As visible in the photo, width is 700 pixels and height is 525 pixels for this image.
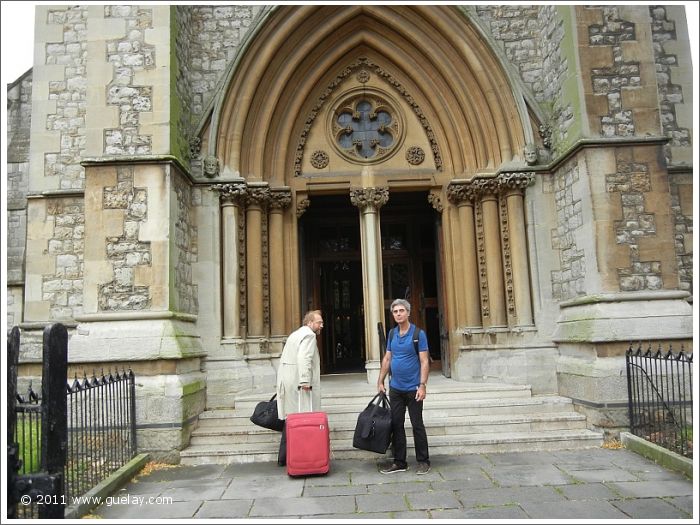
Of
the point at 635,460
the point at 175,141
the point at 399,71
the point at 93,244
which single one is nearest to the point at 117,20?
the point at 175,141

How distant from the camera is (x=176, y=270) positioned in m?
7.41

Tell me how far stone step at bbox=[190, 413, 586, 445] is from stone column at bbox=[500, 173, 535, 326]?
74.4 inches

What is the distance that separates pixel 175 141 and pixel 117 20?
178 cm

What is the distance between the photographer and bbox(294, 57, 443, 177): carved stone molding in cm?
965

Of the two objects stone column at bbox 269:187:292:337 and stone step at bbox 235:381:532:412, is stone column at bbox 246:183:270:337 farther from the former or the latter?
stone step at bbox 235:381:532:412

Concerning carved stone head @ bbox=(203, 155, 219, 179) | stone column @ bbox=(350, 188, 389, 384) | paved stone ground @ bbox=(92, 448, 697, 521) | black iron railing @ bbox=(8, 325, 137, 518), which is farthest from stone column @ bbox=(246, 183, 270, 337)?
paved stone ground @ bbox=(92, 448, 697, 521)

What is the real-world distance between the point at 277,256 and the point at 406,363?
4.13 metres

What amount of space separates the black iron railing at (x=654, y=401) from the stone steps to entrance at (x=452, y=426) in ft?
1.70

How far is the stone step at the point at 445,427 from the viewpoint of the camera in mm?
6664

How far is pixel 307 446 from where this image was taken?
5.44 m

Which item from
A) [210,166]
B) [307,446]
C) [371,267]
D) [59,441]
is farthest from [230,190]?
[59,441]

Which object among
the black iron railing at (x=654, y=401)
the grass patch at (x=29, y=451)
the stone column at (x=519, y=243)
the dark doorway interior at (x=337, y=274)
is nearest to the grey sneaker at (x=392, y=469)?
the black iron railing at (x=654, y=401)

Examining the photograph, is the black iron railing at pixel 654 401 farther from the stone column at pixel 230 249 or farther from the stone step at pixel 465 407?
the stone column at pixel 230 249

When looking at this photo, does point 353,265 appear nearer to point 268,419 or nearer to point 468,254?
point 468,254
